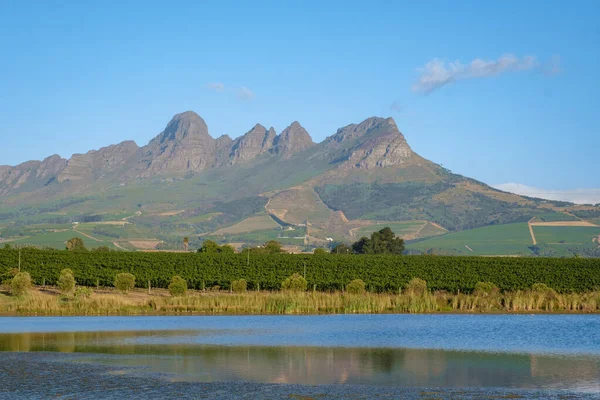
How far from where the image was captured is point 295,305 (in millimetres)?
60812

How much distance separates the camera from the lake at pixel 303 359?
25328 mm

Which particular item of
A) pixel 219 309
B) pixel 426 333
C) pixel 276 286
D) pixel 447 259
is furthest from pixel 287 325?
pixel 447 259

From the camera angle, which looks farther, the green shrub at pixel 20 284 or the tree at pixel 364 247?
the tree at pixel 364 247

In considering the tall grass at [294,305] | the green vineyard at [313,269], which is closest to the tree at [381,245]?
the green vineyard at [313,269]

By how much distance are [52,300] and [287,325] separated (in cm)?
2352

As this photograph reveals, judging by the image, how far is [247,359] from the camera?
3219 cm

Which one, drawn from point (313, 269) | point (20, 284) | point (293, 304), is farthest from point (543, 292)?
point (20, 284)

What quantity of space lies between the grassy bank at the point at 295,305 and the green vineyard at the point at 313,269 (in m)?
12.3

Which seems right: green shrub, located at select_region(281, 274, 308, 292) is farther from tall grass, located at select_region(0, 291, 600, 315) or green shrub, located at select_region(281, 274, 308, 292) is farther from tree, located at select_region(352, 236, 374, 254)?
tree, located at select_region(352, 236, 374, 254)

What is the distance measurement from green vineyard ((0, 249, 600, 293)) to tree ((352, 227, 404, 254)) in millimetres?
49628

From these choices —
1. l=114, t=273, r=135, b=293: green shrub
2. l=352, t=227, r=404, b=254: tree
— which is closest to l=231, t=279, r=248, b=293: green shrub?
l=114, t=273, r=135, b=293: green shrub

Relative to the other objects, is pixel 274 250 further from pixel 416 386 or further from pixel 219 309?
pixel 416 386

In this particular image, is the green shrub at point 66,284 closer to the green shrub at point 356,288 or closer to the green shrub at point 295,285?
the green shrub at point 295,285

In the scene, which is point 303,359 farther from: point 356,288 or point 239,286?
point 239,286
